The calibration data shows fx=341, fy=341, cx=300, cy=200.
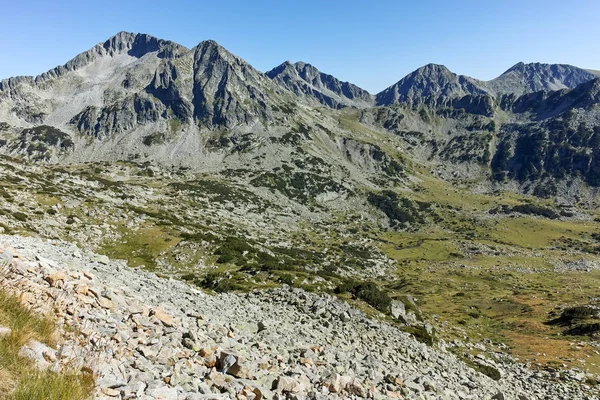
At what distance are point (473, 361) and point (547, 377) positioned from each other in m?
6.82

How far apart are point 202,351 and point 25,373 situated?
6.92 m

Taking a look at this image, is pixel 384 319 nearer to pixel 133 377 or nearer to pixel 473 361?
pixel 473 361

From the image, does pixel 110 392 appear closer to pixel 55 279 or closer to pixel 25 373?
pixel 25 373

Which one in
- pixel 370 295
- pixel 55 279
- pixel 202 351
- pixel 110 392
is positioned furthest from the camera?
pixel 370 295

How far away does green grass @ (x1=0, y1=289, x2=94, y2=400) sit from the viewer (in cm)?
541

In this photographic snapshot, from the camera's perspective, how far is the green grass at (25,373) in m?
5.41

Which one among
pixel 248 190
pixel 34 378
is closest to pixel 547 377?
pixel 34 378

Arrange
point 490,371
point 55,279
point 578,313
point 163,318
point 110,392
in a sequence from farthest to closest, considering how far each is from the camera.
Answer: point 578,313
point 490,371
point 163,318
point 55,279
point 110,392

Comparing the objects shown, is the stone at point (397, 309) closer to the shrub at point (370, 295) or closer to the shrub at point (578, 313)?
the shrub at point (370, 295)

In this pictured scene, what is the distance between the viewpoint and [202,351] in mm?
12414

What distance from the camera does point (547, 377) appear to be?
32.5 meters

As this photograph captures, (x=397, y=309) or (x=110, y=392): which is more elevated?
(x=110, y=392)

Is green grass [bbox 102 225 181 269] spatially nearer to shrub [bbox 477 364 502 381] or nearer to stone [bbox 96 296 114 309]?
stone [bbox 96 296 114 309]

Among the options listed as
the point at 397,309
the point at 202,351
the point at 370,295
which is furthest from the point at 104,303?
the point at 397,309
